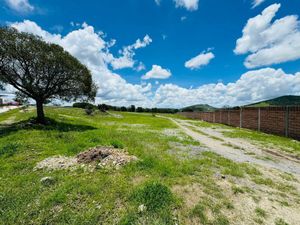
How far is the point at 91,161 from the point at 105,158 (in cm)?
47

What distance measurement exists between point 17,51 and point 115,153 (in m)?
12.0

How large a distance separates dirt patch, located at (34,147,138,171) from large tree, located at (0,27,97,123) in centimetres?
1007

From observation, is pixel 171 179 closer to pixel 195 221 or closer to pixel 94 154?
pixel 195 221

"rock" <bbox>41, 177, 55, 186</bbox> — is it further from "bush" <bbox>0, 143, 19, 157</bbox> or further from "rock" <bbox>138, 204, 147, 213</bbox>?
"bush" <bbox>0, 143, 19, 157</bbox>

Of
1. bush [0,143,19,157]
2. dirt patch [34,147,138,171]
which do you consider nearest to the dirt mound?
dirt patch [34,147,138,171]

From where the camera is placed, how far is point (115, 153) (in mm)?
6449

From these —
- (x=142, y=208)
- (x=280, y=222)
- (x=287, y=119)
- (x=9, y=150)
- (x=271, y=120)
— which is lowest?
(x=280, y=222)

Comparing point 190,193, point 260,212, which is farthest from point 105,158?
point 260,212

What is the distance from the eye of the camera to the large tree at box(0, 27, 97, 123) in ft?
41.1

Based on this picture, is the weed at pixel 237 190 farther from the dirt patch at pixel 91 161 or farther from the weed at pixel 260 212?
the dirt patch at pixel 91 161

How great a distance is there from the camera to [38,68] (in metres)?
13.4

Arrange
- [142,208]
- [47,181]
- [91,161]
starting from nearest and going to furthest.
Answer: [142,208] → [47,181] → [91,161]

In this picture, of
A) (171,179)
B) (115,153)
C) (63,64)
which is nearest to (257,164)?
(171,179)

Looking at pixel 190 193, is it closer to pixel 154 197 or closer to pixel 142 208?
pixel 154 197
